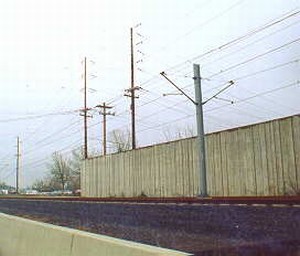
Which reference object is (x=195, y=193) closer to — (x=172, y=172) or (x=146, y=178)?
(x=172, y=172)

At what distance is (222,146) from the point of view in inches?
1265

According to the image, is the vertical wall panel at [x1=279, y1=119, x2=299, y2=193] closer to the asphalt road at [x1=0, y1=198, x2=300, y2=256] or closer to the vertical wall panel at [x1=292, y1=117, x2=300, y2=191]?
the vertical wall panel at [x1=292, y1=117, x2=300, y2=191]

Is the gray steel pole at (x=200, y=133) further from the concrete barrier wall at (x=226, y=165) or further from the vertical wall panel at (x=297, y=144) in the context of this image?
the vertical wall panel at (x=297, y=144)

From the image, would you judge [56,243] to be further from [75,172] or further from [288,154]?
[75,172]

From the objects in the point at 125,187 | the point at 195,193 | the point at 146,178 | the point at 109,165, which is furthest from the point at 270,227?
the point at 109,165

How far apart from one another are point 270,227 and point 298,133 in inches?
683

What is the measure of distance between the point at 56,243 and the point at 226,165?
25.4 metres

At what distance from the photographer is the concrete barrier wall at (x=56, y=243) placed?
5.16 m

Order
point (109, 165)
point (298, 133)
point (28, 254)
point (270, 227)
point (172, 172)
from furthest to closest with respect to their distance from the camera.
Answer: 1. point (109, 165)
2. point (172, 172)
3. point (298, 133)
4. point (270, 227)
5. point (28, 254)

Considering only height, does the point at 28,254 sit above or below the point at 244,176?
below

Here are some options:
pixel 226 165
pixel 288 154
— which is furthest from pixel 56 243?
pixel 226 165

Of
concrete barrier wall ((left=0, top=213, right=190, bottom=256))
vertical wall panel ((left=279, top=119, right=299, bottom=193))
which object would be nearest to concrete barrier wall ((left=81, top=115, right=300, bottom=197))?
vertical wall panel ((left=279, top=119, right=299, bottom=193))

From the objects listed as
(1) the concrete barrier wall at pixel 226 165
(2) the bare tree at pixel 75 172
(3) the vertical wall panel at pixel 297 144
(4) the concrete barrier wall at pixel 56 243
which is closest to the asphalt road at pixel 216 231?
(4) the concrete barrier wall at pixel 56 243

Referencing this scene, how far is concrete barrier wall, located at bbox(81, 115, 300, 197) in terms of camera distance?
27109 millimetres
